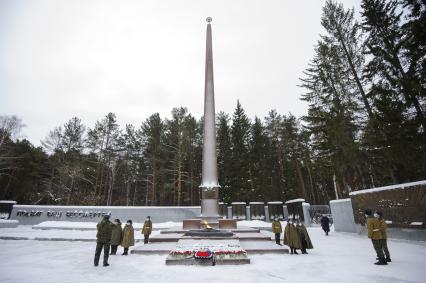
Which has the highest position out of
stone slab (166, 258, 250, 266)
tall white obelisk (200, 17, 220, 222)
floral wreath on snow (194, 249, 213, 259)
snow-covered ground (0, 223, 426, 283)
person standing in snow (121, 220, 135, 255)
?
tall white obelisk (200, 17, 220, 222)

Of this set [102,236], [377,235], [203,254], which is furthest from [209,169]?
[377,235]

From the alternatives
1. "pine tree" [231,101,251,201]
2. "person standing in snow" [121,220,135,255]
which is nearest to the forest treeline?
"pine tree" [231,101,251,201]

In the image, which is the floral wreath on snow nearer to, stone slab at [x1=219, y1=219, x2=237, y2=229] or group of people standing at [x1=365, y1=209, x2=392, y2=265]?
group of people standing at [x1=365, y1=209, x2=392, y2=265]

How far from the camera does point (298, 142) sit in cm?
3425

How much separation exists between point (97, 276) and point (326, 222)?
14.8 meters

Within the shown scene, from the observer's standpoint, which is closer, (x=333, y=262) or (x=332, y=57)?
(x=333, y=262)

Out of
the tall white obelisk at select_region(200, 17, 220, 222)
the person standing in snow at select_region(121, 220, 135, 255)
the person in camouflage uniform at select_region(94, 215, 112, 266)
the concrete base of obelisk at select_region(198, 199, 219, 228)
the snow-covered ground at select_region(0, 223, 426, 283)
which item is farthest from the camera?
the tall white obelisk at select_region(200, 17, 220, 222)

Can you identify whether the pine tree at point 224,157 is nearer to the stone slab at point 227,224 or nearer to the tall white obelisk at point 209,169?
the tall white obelisk at point 209,169

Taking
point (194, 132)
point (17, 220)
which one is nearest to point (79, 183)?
point (17, 220)

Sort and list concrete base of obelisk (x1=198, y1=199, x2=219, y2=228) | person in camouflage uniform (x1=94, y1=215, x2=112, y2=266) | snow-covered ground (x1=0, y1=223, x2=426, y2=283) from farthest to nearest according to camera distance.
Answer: concrete base of obelisk (x1=198, y1=199, x2=219, y2=228) → person in camouflage uniform (x1=94, y1=215, x2=112, y2=266) → snow-covered ground (x1=0, y1=223, x2=426, y2=283)

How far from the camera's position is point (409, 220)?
455 inches

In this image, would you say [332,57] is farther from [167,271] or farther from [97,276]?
[97,276]

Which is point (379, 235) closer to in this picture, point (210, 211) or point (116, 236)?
point (116, 236)

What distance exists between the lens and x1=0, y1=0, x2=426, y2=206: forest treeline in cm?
1270
